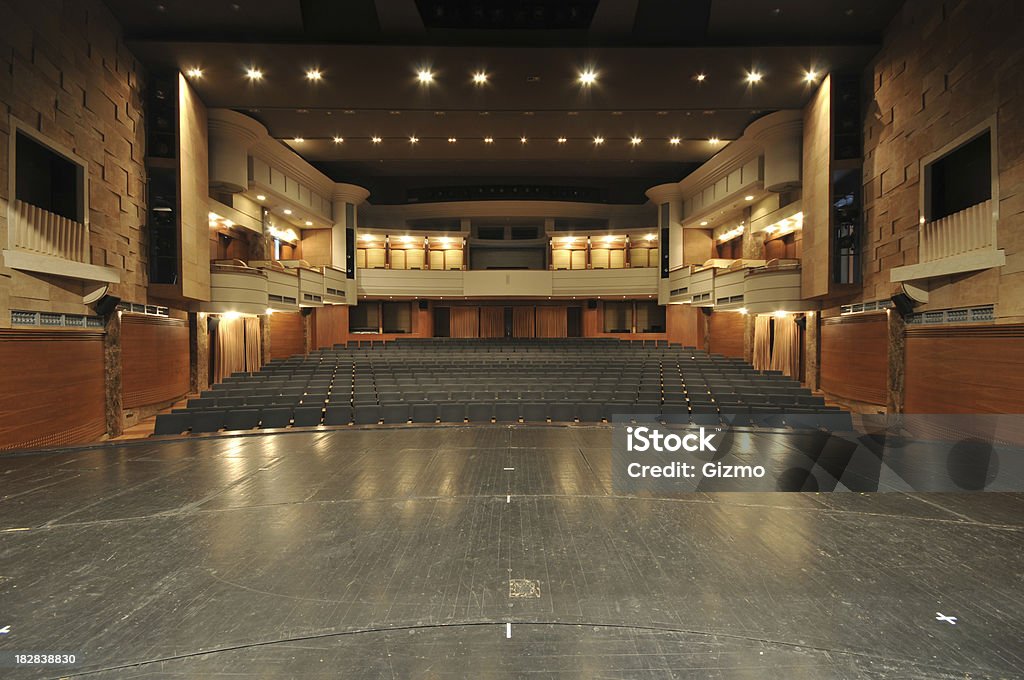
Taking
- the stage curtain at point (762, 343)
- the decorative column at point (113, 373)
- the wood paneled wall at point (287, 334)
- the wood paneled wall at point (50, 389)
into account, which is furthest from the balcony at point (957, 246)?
the wood paneled wall at point (287, 334)

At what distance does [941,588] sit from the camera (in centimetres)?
241

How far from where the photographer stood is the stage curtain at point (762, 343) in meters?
12.4

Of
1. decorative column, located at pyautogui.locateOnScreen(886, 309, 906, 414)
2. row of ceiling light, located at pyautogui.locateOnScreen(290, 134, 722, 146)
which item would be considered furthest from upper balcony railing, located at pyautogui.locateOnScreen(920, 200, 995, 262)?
row of ceiling light, located at pyautogui.locateOnScreen(290, 134, 722, 146)

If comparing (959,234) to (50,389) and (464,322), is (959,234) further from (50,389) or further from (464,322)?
(464,322)

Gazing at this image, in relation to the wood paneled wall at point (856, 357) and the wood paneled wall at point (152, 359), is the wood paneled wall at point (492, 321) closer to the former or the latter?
the wood paneled wall at point (152, 359)

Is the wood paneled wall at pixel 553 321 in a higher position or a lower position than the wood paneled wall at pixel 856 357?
higher

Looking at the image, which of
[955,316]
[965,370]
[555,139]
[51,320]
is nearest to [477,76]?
[555,139]

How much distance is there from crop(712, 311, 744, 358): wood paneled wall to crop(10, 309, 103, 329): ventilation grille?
47.6ft

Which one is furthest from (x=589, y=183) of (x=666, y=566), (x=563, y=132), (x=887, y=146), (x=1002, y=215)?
(x=666, y=566)

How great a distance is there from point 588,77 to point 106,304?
9.38 m

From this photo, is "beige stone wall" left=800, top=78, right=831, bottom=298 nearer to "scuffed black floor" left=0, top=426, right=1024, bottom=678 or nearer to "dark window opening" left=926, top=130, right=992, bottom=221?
"dark window opening" left=926, top=130, right=992, bottom=221

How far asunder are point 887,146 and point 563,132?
681 centimetres

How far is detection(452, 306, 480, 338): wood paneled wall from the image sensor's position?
18.1 meters

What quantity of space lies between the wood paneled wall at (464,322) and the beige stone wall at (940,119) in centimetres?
1240
